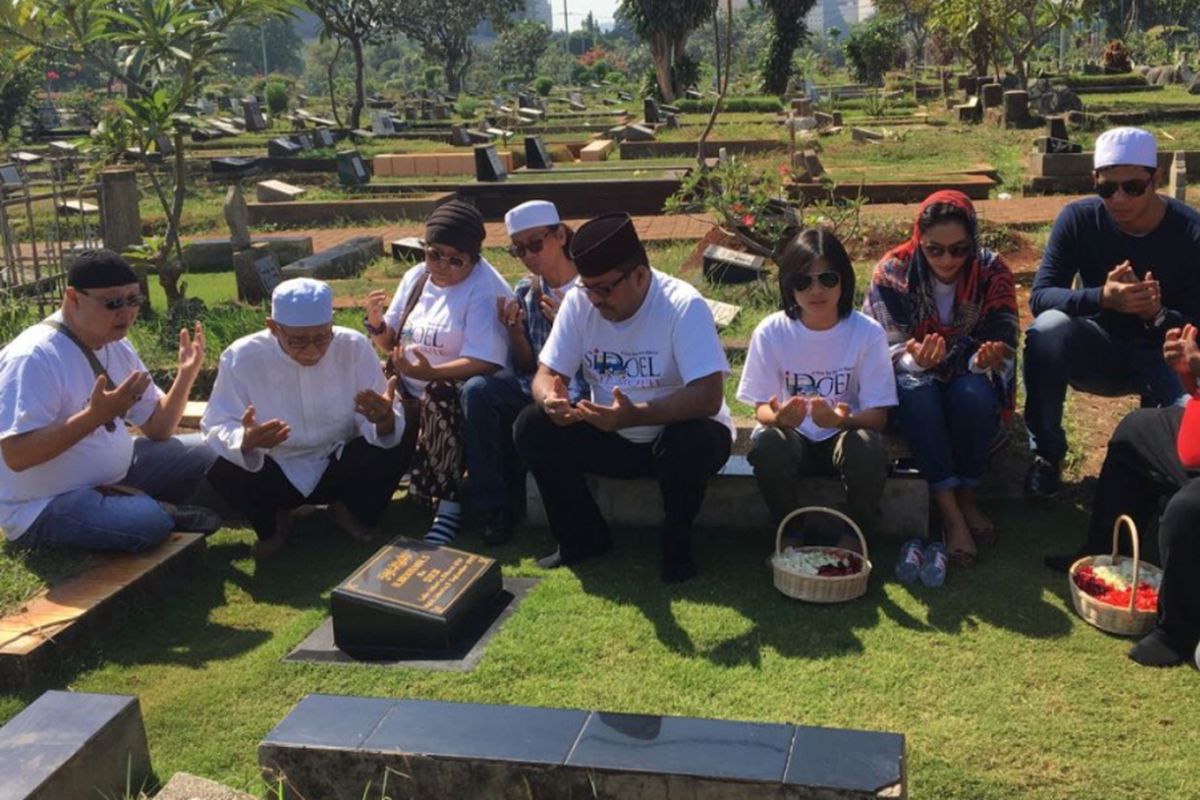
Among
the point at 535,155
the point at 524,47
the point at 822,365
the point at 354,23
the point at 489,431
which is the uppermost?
the point at 524,47

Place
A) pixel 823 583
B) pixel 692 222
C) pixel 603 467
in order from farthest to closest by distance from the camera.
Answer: pixel 692 222, pixel 603 467, pixel 823 583

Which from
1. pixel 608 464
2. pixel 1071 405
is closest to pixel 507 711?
pixel 608 464

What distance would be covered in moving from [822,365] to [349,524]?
2.03 metres

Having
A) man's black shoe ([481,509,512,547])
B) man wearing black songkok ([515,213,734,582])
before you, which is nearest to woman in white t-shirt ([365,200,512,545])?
man's black shoe ([481,509,512,547])

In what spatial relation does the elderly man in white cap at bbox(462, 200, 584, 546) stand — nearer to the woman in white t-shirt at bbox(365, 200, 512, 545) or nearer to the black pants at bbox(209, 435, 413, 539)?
the woman in white t-shirt at bbox(365, 200, 512, 545)

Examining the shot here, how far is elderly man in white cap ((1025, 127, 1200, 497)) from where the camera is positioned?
434 centimetres

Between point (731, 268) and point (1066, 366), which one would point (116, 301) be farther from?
point (731, 268)

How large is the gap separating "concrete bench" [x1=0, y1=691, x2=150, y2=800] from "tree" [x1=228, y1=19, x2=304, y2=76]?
96244 millimetres

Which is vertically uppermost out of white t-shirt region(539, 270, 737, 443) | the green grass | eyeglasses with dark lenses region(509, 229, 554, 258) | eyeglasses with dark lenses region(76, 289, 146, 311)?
eyeglasses with dark lenses region(509, 229, 554, 258)

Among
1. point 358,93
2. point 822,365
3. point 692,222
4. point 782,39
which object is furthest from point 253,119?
point 822,365

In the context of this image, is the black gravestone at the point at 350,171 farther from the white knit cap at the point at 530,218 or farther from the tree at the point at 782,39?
the tree at the point at 782,39

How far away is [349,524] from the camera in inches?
192

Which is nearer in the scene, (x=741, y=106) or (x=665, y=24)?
(x=741, y=106)

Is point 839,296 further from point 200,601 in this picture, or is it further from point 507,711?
point 200,601
